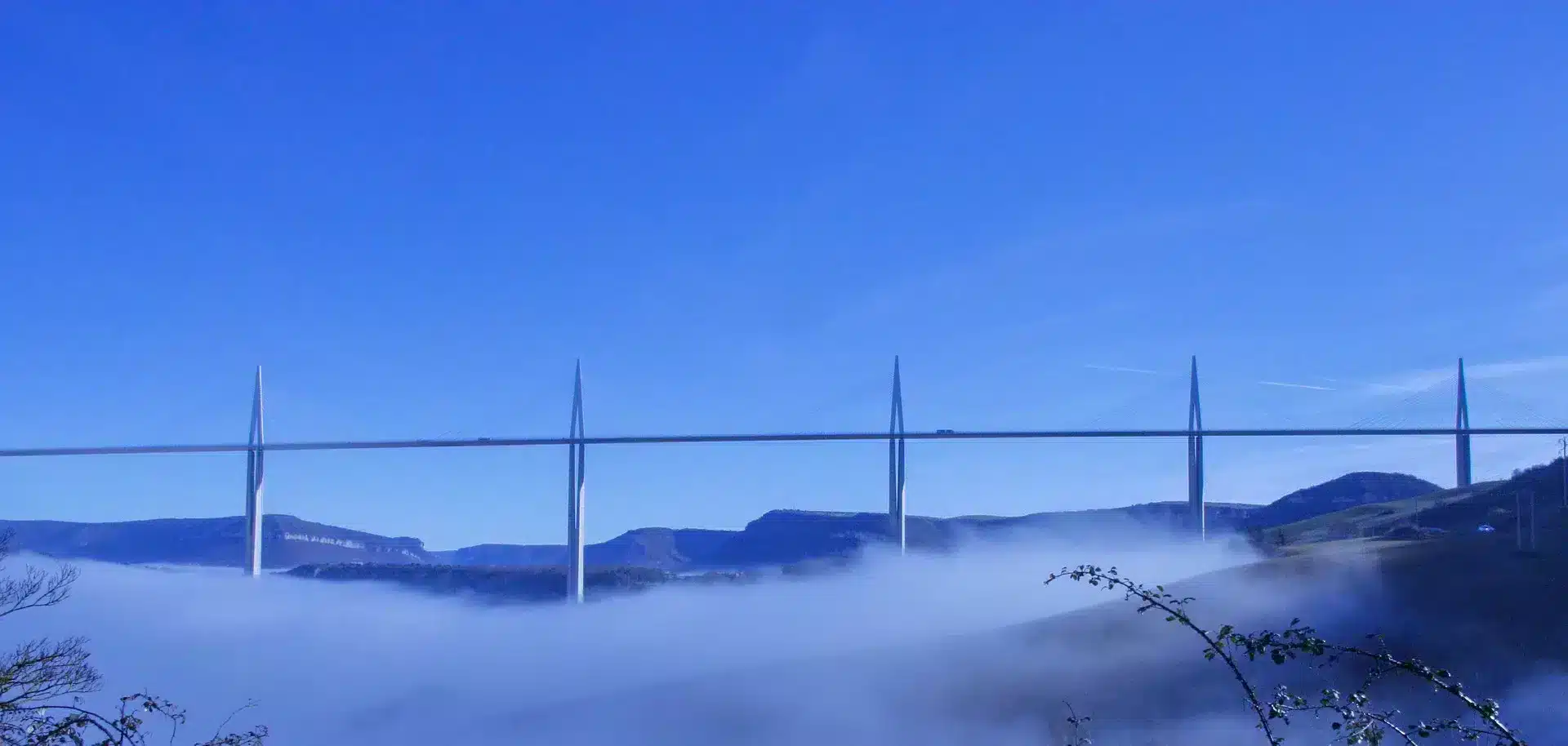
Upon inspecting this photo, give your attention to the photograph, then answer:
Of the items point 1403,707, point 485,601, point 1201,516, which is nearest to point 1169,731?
point 1403,707

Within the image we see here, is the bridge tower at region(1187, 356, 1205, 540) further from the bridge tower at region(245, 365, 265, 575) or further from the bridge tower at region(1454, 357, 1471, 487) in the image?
the bridge tower at region(245, 365, 265, 575)

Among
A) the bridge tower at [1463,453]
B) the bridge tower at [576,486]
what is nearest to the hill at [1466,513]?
the bridge tower at [1463,453]

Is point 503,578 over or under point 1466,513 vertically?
under

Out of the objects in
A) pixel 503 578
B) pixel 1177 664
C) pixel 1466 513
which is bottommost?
pixel 503 578

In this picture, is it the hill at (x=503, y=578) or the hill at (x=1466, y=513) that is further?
the hill at (x=503, y=578)

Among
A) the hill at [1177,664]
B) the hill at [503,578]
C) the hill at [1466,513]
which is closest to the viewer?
the hill at [1177,664]

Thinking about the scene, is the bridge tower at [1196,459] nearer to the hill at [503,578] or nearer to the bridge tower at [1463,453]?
the bridge tower at [1463,453]

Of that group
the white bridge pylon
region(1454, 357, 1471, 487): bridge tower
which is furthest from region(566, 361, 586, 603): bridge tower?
region(1454, 357, 1471, 487): bridge tower

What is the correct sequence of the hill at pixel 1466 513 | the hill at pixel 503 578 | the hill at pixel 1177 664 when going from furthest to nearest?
the hill at pixel 503 578 < the hill at pixel 1466 513 < the hill at pixel 1177 664

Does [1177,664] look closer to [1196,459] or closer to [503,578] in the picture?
[1196,459]

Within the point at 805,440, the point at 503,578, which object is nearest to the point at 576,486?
the point at 805,440

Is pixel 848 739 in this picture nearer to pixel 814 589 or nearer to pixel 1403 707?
pixel 1403 707

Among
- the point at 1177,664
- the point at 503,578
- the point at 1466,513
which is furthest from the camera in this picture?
the point at 503,578

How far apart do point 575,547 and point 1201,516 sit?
2233 centimetres
